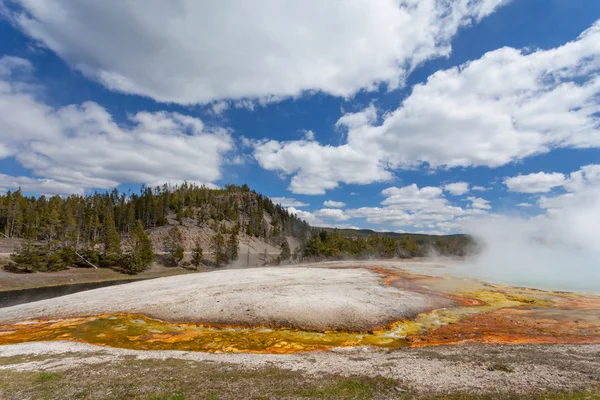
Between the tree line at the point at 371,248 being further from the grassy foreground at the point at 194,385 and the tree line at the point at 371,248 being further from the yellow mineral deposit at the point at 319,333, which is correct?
the grassy foreground at the point at 194,385

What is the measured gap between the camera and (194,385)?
11469 millimetres

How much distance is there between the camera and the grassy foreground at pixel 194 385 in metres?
10.6

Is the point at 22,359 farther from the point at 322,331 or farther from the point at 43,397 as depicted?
the point at 322,331

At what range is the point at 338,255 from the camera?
126 meters

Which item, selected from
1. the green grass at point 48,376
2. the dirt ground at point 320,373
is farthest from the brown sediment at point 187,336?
the green grass at point 48,376

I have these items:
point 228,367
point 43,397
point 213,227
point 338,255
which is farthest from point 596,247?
point 213,227

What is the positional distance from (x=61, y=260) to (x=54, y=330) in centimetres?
7046

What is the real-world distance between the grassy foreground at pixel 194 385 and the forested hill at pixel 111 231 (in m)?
79.3

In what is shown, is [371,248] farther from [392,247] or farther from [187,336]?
[187,336]

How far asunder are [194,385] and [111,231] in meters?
105

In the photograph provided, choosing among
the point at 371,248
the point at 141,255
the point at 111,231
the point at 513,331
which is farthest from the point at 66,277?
the point at 371,248

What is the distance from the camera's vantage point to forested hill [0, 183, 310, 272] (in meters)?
84.4

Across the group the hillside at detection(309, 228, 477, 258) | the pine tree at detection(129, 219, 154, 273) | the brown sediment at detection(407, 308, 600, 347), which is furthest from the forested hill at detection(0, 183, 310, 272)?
the brown sediment at detection(407, 308, 600, 347)

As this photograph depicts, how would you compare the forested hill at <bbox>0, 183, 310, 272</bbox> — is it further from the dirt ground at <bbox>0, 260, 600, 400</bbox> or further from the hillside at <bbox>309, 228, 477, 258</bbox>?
the dirt ground at <bbox>0, 260, 600, 400</bbox>
